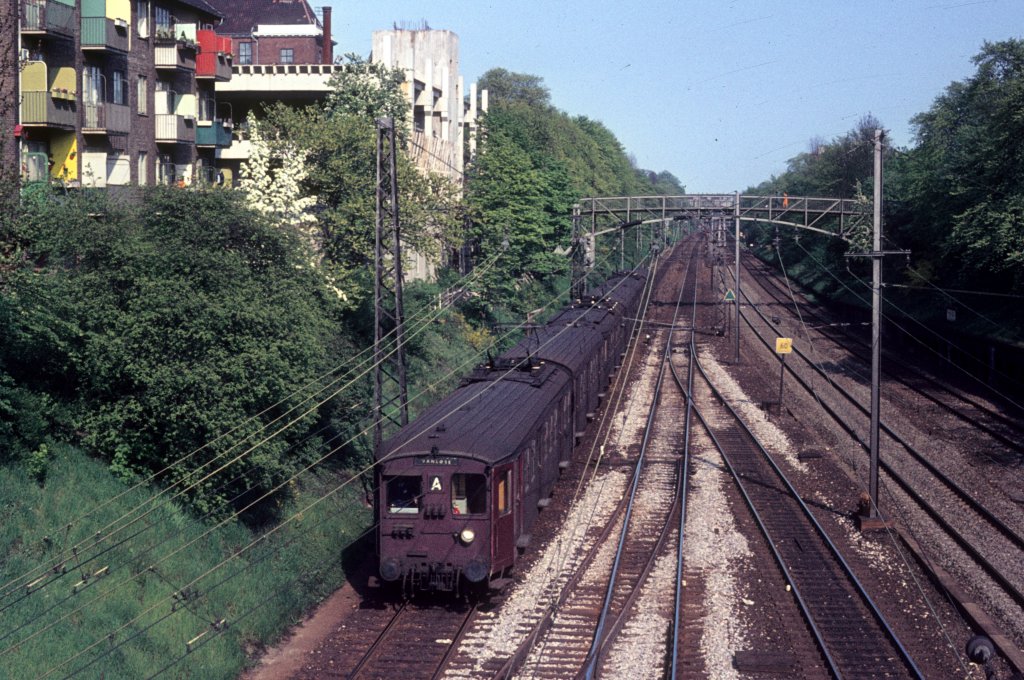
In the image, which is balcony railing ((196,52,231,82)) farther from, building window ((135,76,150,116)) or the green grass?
the green grass

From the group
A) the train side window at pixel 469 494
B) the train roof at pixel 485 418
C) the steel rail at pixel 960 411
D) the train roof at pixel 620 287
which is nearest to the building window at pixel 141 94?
the train roof at pixel 620 287

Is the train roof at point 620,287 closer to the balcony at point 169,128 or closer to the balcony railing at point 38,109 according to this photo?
the balcony at point 169,128

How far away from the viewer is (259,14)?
6344 centimetres

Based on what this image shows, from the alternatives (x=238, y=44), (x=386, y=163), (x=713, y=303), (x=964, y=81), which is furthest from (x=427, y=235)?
(x=964, y=81)

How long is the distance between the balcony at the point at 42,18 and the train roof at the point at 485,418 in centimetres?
1854

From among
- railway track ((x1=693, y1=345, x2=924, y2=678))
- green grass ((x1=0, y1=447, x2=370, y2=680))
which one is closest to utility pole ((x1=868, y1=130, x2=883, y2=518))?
railway track ((x1=693, y1=345, x2=924, y2=678))

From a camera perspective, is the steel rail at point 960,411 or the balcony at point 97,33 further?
the balcony at point 97,33

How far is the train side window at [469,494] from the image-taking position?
1675 centimetres

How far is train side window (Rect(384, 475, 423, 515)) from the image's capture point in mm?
16938

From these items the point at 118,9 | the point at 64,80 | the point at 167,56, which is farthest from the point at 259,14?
the point at 64,80

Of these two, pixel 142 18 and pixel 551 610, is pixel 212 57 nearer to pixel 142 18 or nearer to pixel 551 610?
pixel 142 18

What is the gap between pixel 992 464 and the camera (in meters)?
27.8

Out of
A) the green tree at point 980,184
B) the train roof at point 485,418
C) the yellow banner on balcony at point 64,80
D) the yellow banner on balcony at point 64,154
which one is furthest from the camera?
the green tree at point 980,184

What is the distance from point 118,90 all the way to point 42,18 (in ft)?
17.7
